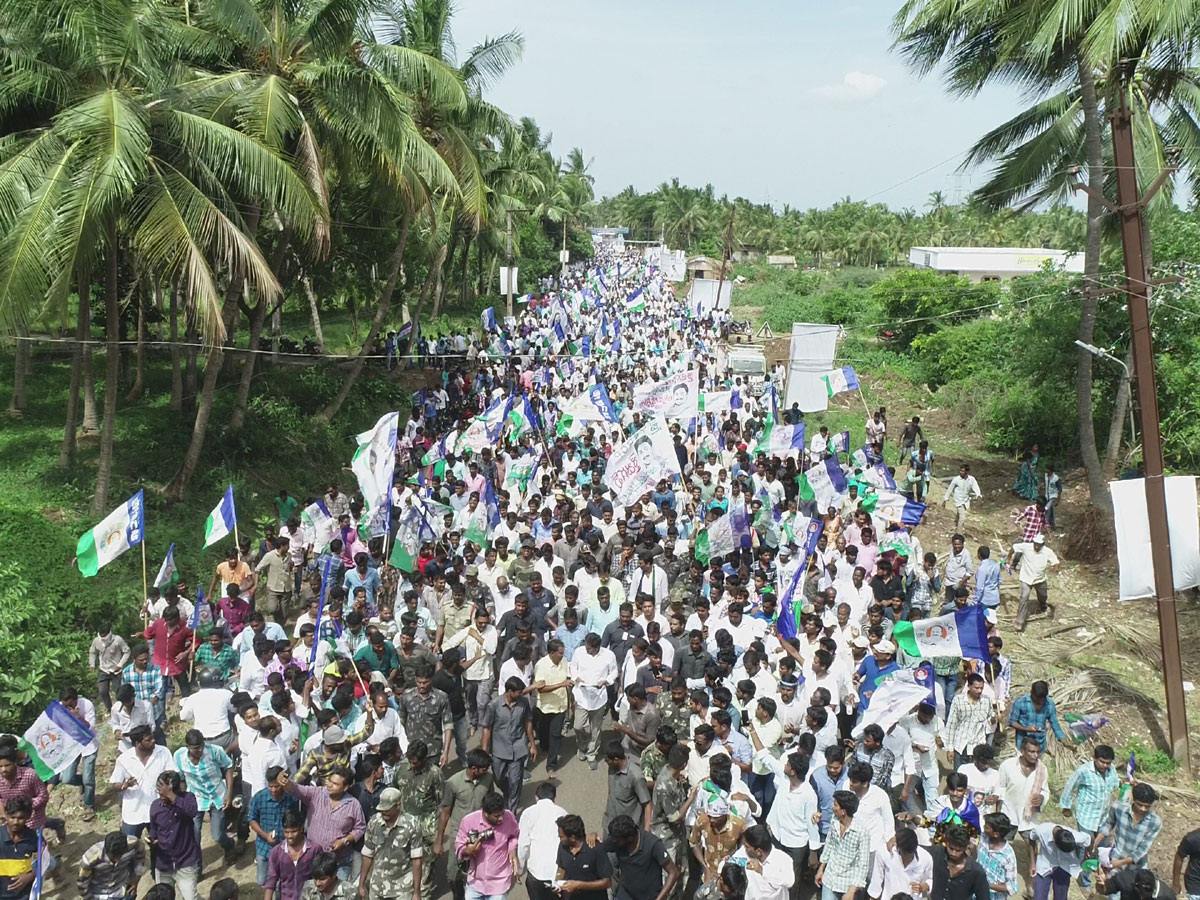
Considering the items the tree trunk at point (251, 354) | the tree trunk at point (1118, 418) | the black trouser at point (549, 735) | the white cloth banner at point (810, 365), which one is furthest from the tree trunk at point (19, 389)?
the tree trunk at point (1118, 418)

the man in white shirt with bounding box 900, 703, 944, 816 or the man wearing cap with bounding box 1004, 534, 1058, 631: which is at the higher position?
the man wearing cap with bounding box 1004, 534, 1058, 631

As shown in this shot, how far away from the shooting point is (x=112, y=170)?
10.4 m

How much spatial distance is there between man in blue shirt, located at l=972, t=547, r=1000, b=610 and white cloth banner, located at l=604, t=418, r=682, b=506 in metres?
3.83

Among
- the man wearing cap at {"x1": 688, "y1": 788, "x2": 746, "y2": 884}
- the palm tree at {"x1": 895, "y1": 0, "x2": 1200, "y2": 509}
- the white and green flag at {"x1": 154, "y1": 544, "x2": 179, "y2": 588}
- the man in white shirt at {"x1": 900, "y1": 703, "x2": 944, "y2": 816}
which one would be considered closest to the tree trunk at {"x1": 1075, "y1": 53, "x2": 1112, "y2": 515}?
the palm tree at {"x1": 895, "y1": 0, "x2": 1200, "y2": 509}

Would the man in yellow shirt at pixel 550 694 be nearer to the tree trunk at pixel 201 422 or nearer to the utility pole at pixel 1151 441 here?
the utility pole at pixel 1151 441

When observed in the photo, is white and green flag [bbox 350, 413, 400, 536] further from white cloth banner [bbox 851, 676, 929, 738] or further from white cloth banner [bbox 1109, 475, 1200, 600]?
white cloth banner [bbox 1109, 475, 1200, 600]

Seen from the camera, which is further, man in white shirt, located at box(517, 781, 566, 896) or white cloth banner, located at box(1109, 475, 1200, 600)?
white cloth banner, located at box(1109, 475, 1200, 600)

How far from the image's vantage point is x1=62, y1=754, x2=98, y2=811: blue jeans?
25.0 ft

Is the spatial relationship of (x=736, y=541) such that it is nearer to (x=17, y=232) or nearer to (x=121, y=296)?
(x=17, y=232)

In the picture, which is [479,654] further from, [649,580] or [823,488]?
[823,488]

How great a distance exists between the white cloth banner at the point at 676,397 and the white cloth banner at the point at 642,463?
3489mm

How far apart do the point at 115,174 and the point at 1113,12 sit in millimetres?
12171

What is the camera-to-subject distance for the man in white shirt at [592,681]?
316 inches

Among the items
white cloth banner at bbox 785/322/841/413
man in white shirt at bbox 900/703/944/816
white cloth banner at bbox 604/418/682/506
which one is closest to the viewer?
man in white shirt at bbox 900/703/944/816
